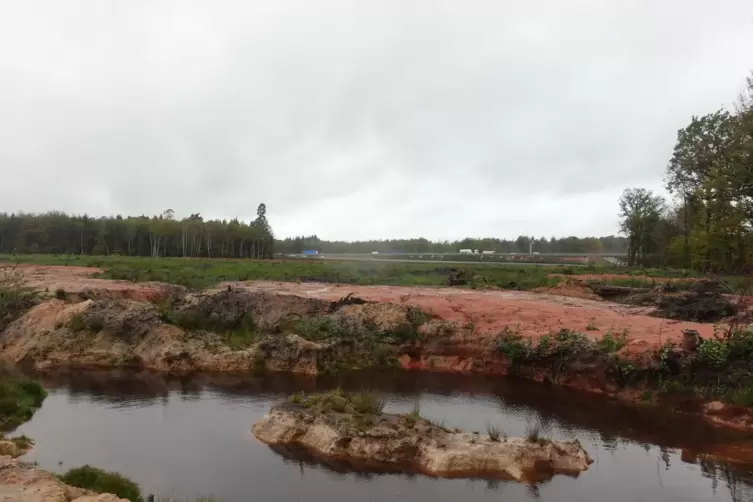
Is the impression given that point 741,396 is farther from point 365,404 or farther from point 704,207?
point 704,207

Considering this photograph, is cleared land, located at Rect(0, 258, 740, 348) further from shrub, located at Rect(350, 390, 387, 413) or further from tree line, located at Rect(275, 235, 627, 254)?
tree line, located at Rect(275, 235, 627, 254)

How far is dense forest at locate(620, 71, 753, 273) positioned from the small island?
52.8 ft

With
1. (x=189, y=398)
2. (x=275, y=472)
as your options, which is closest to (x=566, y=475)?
(x=275, y=472)

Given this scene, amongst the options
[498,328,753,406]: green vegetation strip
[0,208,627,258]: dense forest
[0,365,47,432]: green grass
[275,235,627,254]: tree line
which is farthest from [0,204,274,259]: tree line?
[498,328,753,406]: green vegetation strip

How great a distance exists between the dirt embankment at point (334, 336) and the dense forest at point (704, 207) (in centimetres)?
649

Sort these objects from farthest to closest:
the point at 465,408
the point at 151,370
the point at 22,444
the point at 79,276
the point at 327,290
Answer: the point at 79,276, the point at 327,290, the point at 151,370, the point at 465,408, the point at 22,444

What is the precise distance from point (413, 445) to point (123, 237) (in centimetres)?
7965

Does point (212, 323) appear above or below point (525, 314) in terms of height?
below

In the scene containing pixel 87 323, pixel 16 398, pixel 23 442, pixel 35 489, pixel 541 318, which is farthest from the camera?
pixel 541 318

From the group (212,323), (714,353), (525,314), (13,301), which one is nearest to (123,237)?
(13,301)

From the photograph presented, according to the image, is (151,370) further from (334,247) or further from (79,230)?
(334,247)

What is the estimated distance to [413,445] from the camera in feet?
38.3

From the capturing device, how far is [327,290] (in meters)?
32.2

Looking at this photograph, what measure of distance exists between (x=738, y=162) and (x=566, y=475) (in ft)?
56.1
